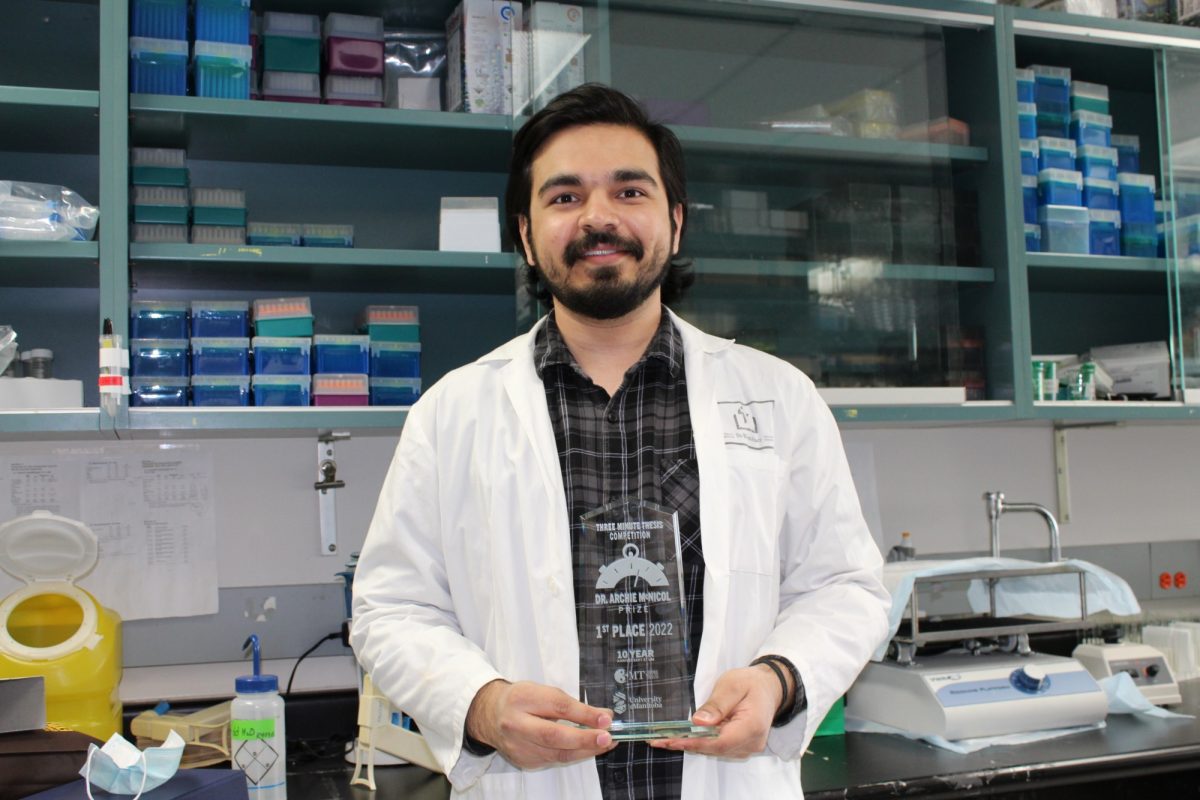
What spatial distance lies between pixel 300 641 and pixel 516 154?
47.7 inches

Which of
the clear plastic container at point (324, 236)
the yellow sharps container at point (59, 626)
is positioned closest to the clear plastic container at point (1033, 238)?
the clear plastic container at point (324, 236)

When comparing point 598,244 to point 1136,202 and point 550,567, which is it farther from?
point 1136,202

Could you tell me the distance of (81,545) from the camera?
71.9 inches

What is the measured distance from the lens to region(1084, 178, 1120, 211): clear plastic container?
2.38 metres

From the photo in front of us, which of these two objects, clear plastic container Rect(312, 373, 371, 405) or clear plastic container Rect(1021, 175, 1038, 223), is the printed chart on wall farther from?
clear plastic container Rect(1021, 175, 1038, 223)

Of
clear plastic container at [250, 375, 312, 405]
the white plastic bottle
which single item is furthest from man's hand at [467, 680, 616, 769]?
clear plastic container at [250, 375, 312, 405]

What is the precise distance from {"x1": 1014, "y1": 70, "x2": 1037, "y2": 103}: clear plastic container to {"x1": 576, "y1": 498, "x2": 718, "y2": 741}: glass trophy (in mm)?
1667

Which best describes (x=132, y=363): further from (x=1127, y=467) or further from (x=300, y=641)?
(x=1127, y=467)

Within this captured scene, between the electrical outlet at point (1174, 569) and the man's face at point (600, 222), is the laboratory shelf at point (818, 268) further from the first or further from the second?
the electrical outlet at point (1174, 569)

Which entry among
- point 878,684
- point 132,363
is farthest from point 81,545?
point 878,684

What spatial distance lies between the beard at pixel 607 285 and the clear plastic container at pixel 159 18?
1050mm

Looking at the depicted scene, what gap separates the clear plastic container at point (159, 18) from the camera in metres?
1.90

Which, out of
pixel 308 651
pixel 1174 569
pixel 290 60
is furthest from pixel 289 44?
pixel 1174 569

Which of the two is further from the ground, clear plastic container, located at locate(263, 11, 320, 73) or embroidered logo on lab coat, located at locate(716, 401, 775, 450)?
clear plastic container, located at locate(263, 11, 320, 73)
